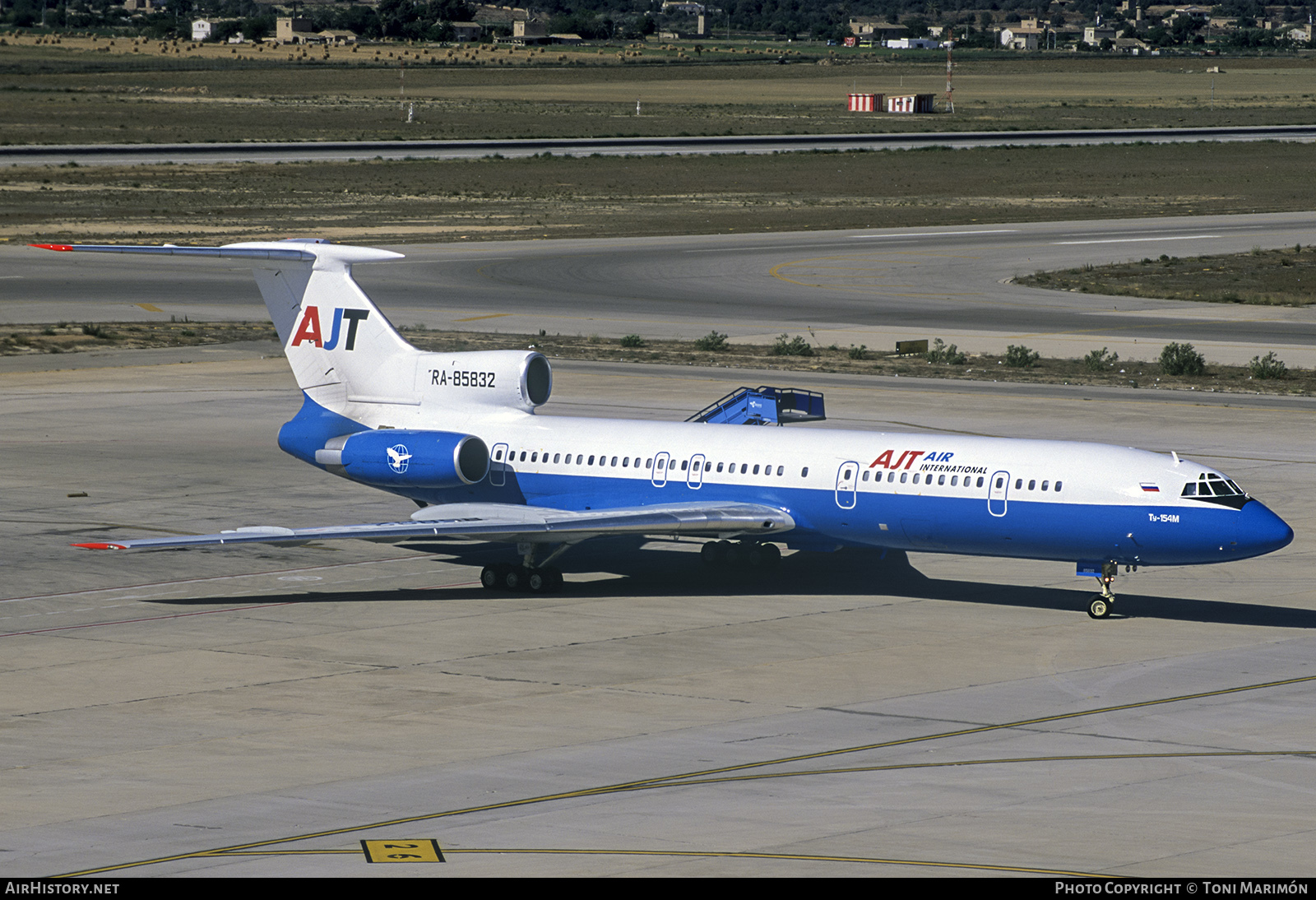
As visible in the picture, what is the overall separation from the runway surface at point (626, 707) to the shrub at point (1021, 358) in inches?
857

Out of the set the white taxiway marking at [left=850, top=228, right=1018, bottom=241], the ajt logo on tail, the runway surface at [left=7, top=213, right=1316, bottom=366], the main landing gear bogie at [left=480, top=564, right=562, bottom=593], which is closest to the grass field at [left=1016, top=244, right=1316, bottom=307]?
the runway surface at [left=7, top=213, right=1316, bottom=366]

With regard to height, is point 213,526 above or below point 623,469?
below

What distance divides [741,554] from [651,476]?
2818mm

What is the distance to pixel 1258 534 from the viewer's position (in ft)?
105

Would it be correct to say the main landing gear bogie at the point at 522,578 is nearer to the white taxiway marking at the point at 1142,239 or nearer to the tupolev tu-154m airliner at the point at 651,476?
the tupolev tu-154m airliner at the point at 651,476

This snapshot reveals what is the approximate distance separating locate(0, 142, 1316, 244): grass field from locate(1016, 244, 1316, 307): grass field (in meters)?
20.7

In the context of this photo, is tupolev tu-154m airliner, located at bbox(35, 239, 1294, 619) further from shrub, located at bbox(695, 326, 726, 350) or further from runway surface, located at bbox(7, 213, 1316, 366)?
runway surface, located at bbox(7, 213, 1316, 366)

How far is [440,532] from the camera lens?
3525cm

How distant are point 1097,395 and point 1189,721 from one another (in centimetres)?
3662

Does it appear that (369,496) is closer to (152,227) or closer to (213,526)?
(213,526)

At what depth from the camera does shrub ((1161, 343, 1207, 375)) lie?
217 ft

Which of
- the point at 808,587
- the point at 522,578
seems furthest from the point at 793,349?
the point at 522,578
